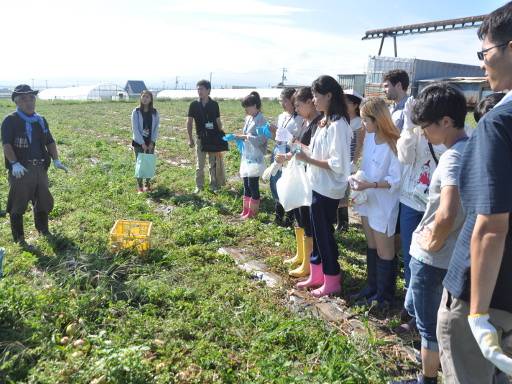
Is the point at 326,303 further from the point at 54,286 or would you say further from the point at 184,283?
the point at 54,286

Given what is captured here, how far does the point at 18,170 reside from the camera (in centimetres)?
526

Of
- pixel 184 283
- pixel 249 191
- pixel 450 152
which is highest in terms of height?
pixel 450 152

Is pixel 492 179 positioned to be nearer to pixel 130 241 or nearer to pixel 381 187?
pixel 381 187

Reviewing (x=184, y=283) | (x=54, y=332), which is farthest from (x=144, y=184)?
(x=54, y=332)

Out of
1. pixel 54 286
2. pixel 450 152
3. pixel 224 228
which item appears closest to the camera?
pixel 450 152

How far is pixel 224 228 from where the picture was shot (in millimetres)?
5988

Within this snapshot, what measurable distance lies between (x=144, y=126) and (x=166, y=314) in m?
5.13

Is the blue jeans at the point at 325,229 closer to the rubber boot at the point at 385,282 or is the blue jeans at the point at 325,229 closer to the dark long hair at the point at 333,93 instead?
the rubber boot at the point at 385,282

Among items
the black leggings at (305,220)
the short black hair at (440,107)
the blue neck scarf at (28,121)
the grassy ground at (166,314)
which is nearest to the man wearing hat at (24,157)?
the blue neck scarf at (28,121)

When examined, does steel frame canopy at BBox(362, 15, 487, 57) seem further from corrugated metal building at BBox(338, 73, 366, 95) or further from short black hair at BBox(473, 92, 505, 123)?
short black hair at BBox(473, 92, 505, 123)

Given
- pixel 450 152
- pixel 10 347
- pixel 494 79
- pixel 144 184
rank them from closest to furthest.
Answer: pixel 494 79 < pixel 450 152 < pixel 10 347 < pixel 144 184

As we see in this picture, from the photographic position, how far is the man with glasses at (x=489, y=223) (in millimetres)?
1518

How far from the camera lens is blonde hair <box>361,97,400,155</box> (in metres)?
3.60

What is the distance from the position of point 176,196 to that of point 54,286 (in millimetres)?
3871
